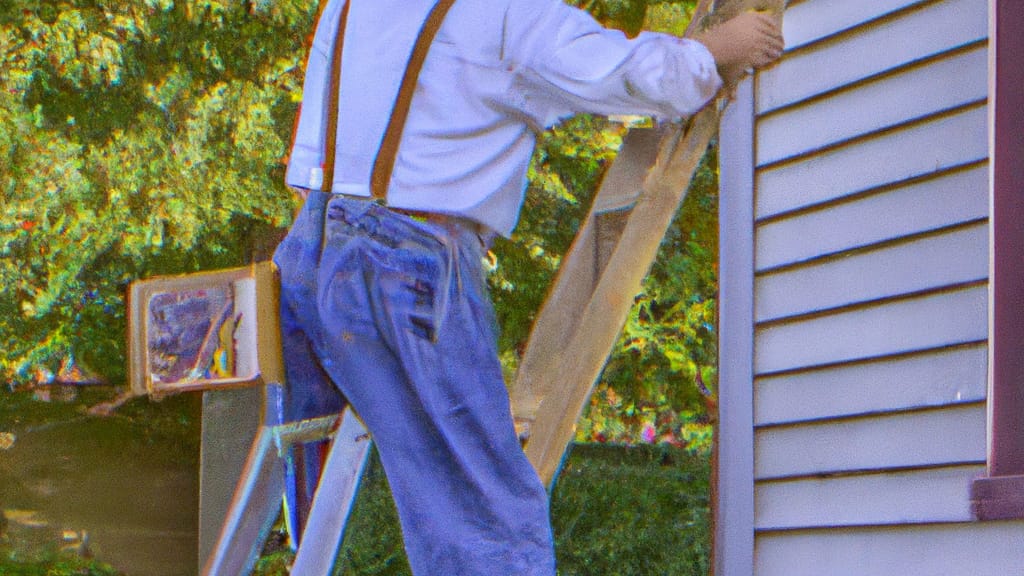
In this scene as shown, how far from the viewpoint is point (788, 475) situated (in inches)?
129

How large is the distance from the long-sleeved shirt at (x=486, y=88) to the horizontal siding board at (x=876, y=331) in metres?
0.83

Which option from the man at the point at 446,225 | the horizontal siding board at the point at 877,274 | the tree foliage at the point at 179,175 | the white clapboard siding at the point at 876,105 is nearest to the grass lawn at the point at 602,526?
the tree foliage at the point at 179,175

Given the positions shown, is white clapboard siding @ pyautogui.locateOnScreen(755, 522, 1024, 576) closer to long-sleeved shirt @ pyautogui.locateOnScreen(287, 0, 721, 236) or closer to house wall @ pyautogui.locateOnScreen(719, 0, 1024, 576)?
house wall @ pyautogui.locateOnScreen(719, 0, 1024, 576)

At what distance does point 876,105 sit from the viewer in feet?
10.3

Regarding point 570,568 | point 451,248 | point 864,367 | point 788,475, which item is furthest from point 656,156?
point 570,568

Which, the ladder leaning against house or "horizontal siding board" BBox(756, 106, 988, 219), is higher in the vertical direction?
"horizontal siding board" BBox(756, 106, 988, 219)

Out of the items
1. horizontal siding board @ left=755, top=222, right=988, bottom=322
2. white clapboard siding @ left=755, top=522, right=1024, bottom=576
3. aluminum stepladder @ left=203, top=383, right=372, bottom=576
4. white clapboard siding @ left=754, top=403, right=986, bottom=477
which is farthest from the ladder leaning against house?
white clapboard siding @ left=755, top=522, right=1024, bottom=576

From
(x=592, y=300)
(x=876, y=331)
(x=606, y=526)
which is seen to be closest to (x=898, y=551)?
(x=876, y=331)

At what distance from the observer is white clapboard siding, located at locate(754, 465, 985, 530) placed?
2883mm

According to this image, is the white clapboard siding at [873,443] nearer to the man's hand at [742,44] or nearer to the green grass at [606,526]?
the man's hand at [742,44]

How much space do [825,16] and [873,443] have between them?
1.02 m

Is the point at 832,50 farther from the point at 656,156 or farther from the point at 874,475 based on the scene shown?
the point at 874,475

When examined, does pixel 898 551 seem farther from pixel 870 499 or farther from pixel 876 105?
pixel 876 105

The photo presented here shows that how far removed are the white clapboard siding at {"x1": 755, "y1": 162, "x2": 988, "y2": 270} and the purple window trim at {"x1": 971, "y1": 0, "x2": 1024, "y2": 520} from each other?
0.51ft
